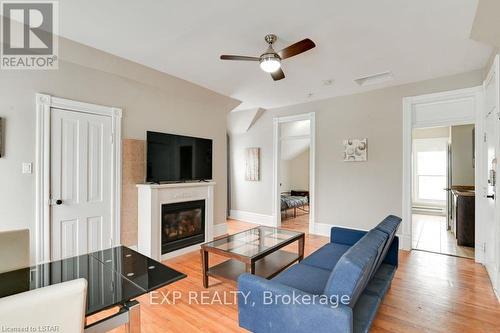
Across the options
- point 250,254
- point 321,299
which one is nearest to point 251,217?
point 250,254

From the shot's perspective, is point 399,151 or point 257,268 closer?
point 257,268

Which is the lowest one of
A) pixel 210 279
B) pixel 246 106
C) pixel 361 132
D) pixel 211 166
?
pixel 210 279

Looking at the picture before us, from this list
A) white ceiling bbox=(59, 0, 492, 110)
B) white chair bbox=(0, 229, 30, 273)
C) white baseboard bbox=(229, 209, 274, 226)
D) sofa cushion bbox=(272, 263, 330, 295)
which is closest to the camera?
white chair bbox=(0, 229, 30, 273)

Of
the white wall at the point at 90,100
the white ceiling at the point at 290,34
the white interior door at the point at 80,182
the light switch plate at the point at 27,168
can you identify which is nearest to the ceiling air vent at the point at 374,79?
the white ceiling at the point at 290,34

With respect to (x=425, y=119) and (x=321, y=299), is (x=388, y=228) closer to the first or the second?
(x=321, y=299)

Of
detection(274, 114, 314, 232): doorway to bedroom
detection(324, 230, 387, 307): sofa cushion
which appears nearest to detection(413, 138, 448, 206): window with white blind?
detection(274, 114, 314, 232): doorway to bedroom

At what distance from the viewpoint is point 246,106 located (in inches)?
225

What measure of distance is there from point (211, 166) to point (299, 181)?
4.82 m

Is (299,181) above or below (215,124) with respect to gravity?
below

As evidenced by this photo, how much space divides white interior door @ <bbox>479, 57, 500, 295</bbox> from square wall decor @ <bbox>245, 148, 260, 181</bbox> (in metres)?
4.04

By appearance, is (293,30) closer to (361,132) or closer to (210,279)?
(361,132)

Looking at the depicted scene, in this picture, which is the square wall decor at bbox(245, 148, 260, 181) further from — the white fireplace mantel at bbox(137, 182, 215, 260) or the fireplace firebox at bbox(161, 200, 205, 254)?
the white fireplace mantel at bbox(137, 182, 215, 260)

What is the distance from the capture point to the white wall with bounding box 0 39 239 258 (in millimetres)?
2623

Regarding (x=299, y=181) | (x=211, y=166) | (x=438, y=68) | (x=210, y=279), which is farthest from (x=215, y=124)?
(x=299, y=181)
